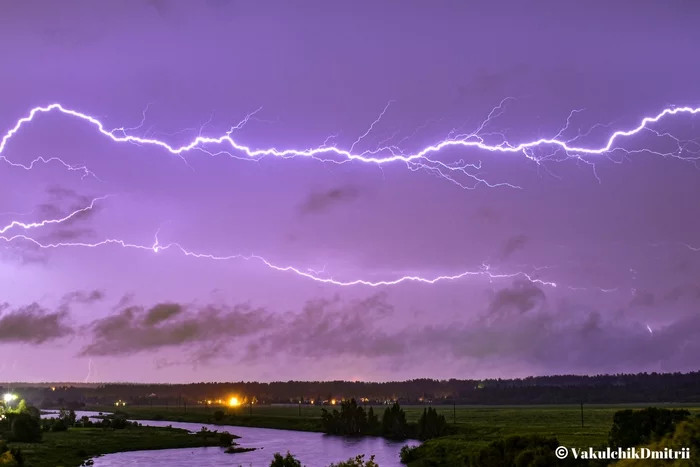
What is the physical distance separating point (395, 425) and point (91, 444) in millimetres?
45340

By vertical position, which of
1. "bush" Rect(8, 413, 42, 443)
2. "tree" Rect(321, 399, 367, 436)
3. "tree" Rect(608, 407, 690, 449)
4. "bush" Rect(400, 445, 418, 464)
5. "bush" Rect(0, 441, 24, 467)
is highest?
"tree" Rect(608, 407, 690, 449)

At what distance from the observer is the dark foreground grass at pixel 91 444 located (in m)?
52.2

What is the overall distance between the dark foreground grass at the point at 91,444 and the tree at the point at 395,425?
87.7ft

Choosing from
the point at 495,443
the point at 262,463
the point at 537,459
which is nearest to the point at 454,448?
the point at 262,463

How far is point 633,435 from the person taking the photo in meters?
34.2

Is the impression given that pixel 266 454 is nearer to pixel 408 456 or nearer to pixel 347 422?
pixel 408 456

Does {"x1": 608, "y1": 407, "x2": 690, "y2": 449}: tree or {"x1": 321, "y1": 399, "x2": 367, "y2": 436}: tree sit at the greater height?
{"x1": 608, "y1": 407, "x2": 690, "y2": 449}: tree

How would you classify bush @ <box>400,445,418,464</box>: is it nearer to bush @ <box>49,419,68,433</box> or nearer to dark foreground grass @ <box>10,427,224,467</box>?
dark foreground grass @ <box>10,427,224,467</box>

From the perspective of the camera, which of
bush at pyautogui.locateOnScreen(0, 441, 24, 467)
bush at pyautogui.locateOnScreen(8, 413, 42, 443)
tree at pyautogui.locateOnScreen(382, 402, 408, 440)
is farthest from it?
tree at pyautogui.locateOnScreen(382, 402, 408, 440)

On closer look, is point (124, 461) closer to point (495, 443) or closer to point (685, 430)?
point (495, 443)

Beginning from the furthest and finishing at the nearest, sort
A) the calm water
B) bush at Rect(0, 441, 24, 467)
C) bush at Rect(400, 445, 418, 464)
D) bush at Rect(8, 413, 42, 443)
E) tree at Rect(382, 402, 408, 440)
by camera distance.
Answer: tree at Rect(382, 402, 408, 440)
bush at Rect(8, 413, 42, 443)
bush at Rect(400, 445, 418, 464)
the calm water
bush at Rect(0, 441, 24, 467)

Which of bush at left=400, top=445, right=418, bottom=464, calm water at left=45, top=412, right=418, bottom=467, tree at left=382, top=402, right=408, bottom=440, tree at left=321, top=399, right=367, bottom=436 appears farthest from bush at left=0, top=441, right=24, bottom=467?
tree at left=321, top=399, right=367, bottom=436

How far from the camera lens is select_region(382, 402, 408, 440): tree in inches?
3728

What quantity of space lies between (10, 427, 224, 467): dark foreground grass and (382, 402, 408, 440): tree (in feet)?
87.7
